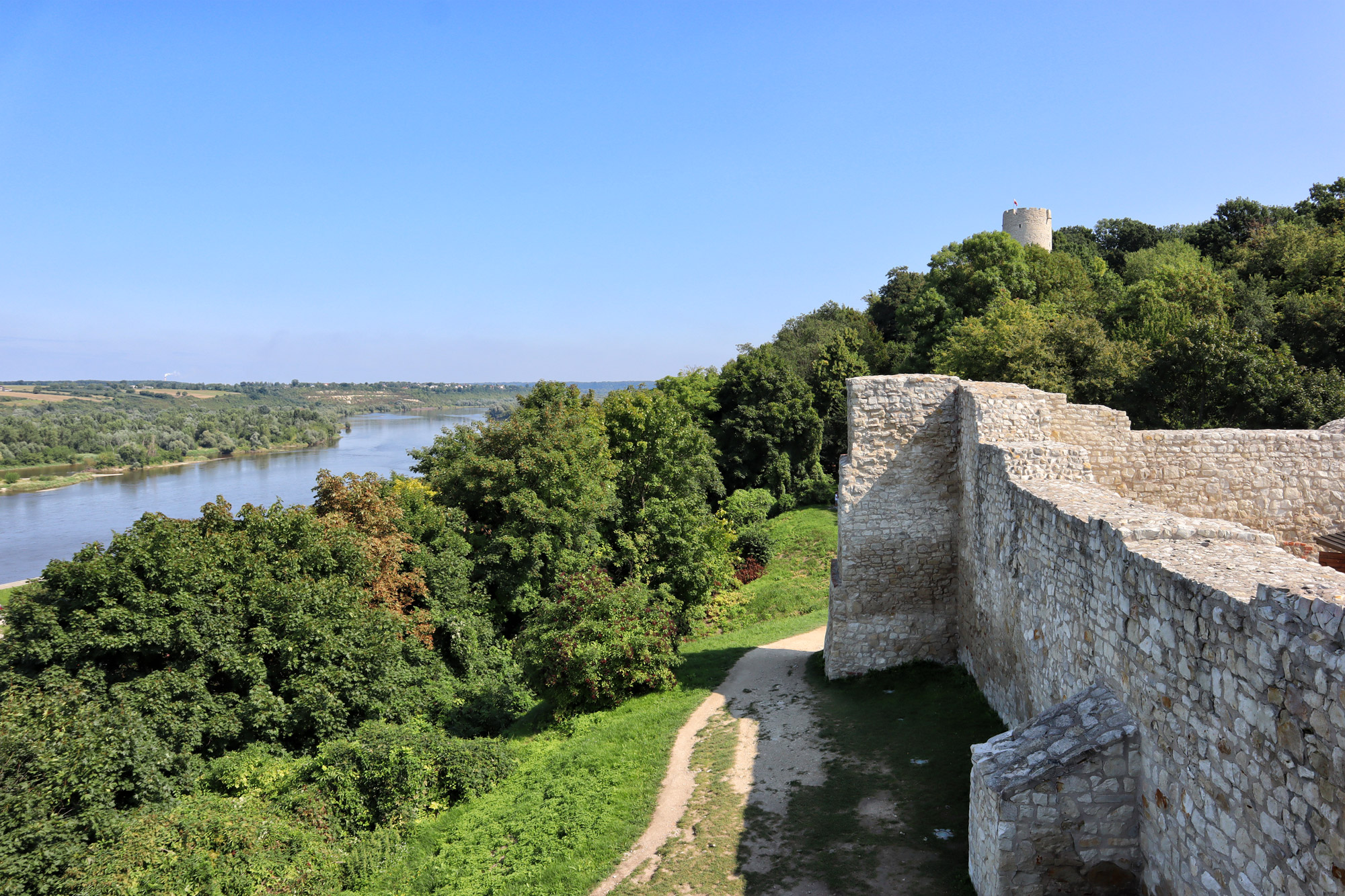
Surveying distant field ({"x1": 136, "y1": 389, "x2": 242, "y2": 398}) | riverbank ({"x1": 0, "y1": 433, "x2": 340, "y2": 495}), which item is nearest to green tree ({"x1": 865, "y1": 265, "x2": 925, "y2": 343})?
riverbank ({"x1": 0, "y1": 433, "x2": 340, "y2": 495})

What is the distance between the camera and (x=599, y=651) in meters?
13.2

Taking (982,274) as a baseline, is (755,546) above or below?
below

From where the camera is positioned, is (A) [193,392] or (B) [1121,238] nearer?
(B) [1121,238]

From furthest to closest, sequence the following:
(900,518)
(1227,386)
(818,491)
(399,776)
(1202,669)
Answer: (818,491) < (1227,386) < (399,776) < (900,518) < (1202,669)

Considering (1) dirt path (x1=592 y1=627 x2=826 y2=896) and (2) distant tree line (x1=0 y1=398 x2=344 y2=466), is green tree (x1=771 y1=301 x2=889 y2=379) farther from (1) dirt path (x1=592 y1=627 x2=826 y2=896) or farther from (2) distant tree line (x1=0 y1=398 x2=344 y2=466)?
(2) distant tree line (x1=0 y1=398 x2=344 y2=466)

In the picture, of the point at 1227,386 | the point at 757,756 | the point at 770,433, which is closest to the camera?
the point at 757,756

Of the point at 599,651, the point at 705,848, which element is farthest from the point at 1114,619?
the point at 599,651

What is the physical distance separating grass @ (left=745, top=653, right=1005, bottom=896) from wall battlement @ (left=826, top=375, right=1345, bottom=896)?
0.49 metres

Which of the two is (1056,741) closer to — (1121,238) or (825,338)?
(825,338)

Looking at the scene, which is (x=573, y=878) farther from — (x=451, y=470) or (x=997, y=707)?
(x=451, y=470)

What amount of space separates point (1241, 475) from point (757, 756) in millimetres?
8491

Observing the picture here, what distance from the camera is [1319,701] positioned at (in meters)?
3.51

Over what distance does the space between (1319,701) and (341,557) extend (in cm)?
1782

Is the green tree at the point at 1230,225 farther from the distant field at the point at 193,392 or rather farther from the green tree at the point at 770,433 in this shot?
the distant field at the point at 193,392
